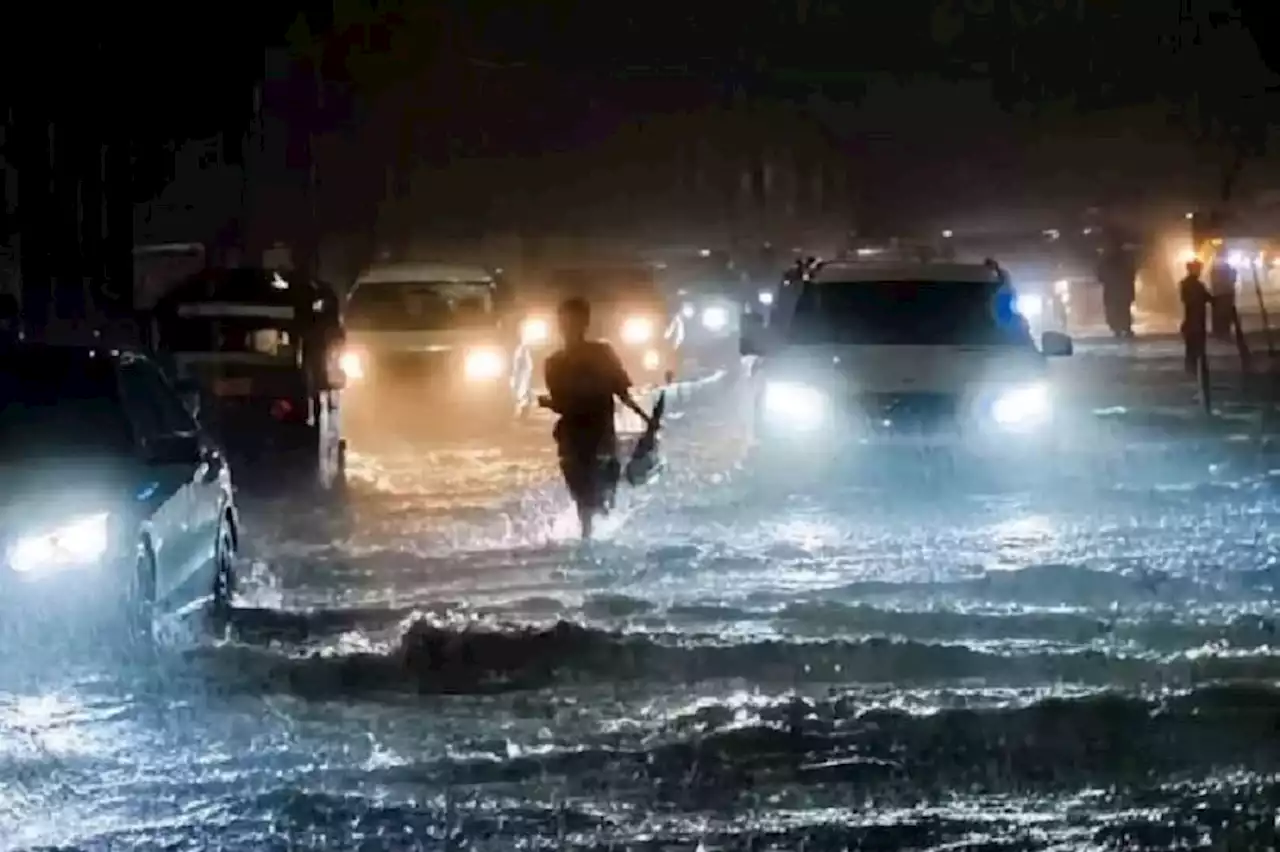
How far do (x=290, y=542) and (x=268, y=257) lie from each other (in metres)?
22.4

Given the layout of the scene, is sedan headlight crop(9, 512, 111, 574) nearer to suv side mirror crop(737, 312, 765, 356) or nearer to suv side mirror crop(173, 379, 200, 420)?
suv side mirror crop(173, 379, 200, 420)

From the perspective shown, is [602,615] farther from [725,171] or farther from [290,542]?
[725,171]

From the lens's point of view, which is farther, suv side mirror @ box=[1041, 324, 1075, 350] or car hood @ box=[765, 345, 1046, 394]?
suv side mirror @ box=[1041, 324, 1075, 350]

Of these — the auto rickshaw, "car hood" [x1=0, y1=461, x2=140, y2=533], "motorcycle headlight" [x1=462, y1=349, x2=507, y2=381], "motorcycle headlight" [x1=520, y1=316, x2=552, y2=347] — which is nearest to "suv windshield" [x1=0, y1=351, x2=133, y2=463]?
"car hood" [x1=0, y1=461, x2=140, y2=533]

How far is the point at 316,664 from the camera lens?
434 inches

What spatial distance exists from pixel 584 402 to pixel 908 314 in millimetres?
4125

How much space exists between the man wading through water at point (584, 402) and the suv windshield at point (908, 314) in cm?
314

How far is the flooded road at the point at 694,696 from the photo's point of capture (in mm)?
7852

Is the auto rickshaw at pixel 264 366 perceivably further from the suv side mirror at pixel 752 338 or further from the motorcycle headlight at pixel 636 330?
the motorcycle headlight at pixel 636 330

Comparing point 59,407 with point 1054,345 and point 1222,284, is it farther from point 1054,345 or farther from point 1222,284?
point 1222,284

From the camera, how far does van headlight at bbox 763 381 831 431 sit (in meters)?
17.2

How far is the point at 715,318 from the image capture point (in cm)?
4534

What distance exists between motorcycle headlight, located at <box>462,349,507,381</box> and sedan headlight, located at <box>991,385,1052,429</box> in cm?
973

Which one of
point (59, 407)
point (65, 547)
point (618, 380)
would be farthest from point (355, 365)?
point (65, 547)
